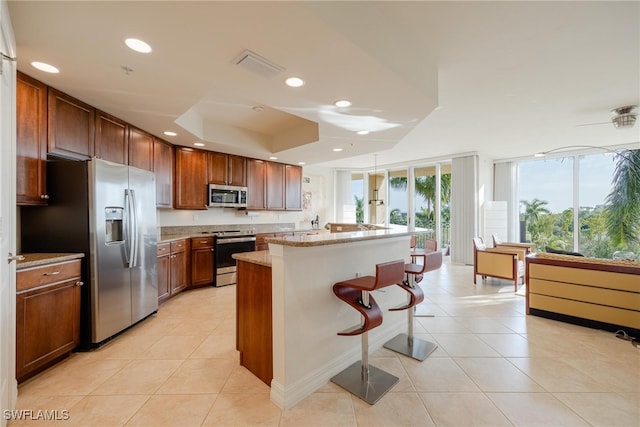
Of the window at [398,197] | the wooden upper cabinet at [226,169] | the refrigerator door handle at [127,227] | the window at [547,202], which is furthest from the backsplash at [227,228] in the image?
the window at [547,202]

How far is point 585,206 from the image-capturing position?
5895 millimetres

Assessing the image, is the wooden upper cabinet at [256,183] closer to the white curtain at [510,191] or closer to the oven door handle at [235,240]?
the oven door handle at [235,240]

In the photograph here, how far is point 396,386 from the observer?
2.04 m

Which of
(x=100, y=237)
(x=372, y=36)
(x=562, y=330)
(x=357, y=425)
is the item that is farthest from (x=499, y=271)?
(x=100, y=237)

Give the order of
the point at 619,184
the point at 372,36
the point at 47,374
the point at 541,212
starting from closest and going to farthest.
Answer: the point at 372,36
the point at 47,374
the point at 619,184
the point at 541,212

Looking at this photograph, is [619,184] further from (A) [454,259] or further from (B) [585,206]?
(A) [454,259]

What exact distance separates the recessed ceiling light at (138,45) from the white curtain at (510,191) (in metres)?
7.73

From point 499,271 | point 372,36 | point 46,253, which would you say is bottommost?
point 499,271

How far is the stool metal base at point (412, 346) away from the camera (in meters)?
2.47

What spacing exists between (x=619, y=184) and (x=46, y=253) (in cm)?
897

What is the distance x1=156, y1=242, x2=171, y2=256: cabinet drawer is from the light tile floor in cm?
95

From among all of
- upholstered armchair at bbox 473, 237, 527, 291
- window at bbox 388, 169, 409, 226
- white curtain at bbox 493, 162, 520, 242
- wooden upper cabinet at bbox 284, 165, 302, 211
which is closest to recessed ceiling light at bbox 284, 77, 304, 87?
wooden upper cabinet at bbox 284, 165, 302, 211

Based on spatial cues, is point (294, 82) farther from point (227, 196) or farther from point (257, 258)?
point (227, 196)

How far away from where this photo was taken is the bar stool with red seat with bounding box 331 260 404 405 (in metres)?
1.87
